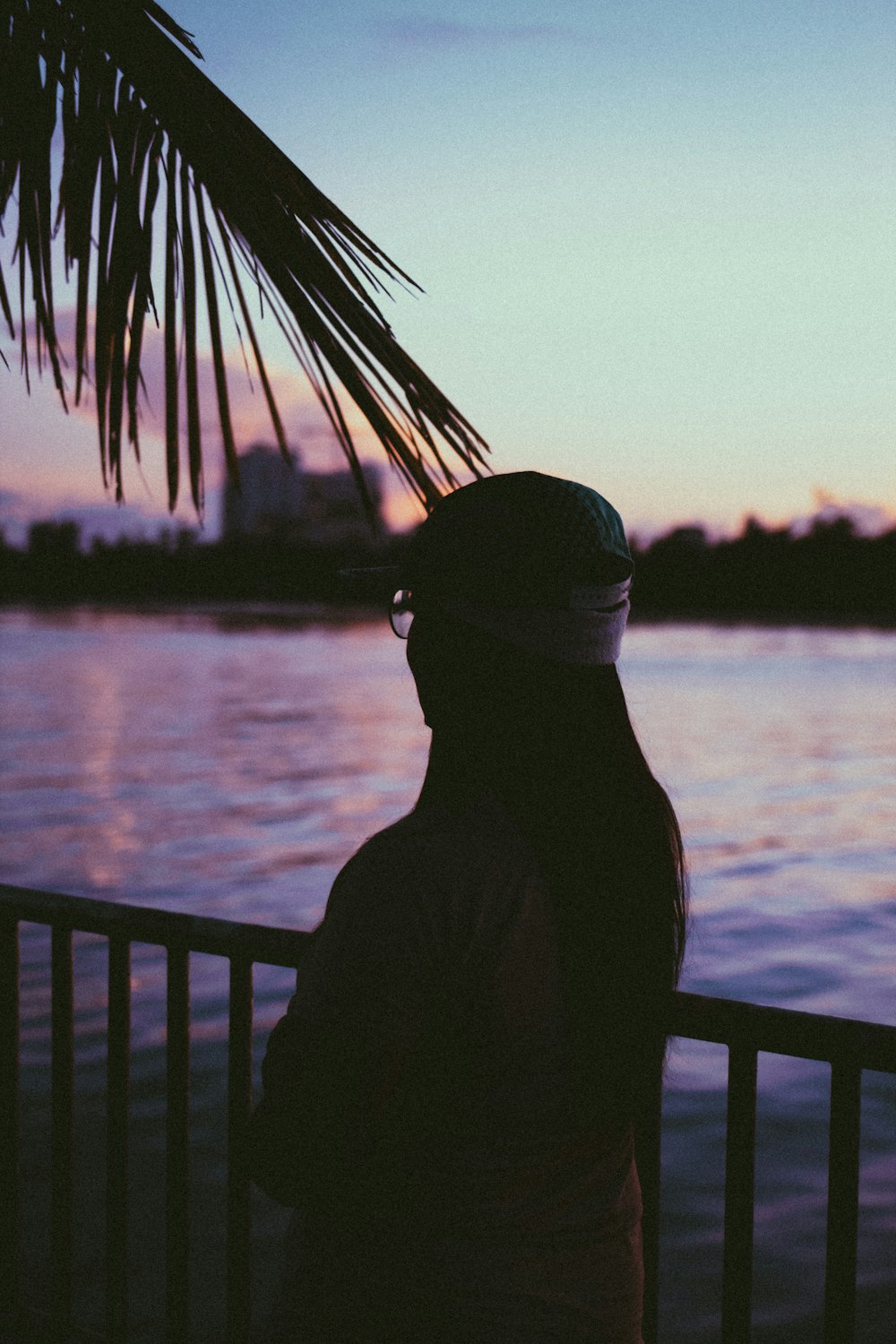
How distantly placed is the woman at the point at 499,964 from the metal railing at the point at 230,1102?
0.55 feet

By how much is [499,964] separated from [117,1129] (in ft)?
5.78

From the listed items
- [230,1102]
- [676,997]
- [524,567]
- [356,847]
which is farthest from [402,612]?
[356,847]

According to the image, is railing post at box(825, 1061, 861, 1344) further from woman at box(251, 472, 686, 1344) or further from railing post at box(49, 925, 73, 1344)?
railing post at box(49, 925, 73, 1344)

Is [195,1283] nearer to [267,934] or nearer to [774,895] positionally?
[267,934]

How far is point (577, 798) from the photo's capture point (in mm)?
1387

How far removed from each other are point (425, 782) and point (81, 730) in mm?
→ 33075

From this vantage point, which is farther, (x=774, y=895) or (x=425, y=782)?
(x=774, y=895)

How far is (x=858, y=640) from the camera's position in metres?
124

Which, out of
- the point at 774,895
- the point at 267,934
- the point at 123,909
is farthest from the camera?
the point at 774,895

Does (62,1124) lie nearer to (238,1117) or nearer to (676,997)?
(238,1117)

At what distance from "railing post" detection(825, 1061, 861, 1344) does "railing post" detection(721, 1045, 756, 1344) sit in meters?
0.12

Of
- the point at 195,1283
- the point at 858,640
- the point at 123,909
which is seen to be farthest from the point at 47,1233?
the point at 858,640

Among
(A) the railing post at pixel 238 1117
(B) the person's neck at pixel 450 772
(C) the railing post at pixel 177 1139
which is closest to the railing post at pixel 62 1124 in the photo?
(C) the railing post at pixel 177 1139

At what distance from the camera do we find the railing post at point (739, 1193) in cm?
210
